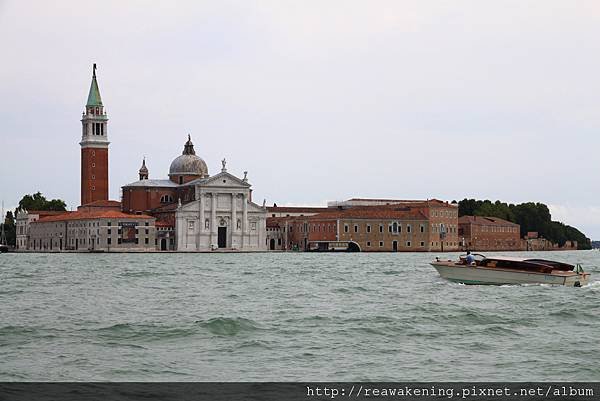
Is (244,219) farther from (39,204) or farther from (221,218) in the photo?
(39,204)

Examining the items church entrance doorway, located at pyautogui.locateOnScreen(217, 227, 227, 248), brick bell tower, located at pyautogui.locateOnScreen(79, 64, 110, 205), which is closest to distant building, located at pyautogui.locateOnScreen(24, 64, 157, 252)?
brick bell tower, located at pyautogui.locateOnScreen(79, 64, 110, 205)

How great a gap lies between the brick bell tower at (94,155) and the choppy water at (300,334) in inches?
2763

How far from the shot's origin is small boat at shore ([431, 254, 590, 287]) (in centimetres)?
2998

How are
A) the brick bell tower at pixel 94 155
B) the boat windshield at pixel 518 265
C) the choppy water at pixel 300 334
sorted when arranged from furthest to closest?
the brick bell tower at pixel 94 155, the boat windshield at pixel 518 265, the choppy water at pixel 300 334

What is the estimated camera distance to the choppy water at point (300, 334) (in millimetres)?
Result: 14203

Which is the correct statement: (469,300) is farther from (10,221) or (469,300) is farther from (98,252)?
(10,221)

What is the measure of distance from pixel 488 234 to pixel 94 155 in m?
37.7

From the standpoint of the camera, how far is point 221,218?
A: 92562 millimetres

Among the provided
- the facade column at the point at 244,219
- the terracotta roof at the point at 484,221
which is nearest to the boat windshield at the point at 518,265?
the facade column at the point at 244,219

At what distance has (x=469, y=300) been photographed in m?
25.1

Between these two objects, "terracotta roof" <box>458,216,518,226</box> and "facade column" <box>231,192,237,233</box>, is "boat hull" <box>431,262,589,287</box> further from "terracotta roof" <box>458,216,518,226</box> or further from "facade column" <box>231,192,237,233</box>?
"terracotta roof" <box>458,216,518,226</box>

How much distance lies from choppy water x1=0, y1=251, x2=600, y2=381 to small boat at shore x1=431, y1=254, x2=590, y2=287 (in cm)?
60

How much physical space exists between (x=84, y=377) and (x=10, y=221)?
100.0 metres

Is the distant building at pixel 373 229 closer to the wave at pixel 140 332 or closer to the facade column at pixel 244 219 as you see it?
the facade column at pixel 244 219
